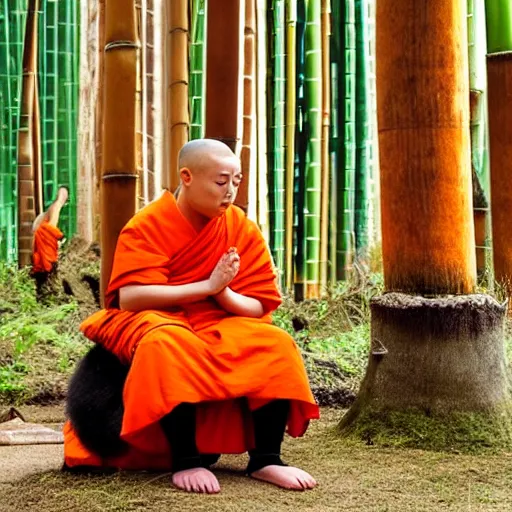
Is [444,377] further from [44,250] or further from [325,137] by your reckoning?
[44,250]

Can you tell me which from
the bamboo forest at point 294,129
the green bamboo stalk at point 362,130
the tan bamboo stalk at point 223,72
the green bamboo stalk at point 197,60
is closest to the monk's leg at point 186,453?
the tan bamboo stalk at point 223,72

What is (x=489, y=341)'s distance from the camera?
3535 mm

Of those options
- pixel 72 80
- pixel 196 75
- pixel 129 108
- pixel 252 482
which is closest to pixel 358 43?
pixel 196 75

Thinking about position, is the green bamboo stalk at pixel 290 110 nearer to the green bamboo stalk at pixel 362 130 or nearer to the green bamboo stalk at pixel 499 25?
the green bamboo stalk at pixel 362 130

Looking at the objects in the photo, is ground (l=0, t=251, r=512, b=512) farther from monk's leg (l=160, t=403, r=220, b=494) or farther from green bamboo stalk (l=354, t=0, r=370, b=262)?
green bamboo stalk (l=354, t=0, r=370, b=262)

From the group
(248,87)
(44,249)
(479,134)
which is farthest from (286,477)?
(44,249)

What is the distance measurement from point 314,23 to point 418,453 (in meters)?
6.73

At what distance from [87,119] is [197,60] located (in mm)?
1978

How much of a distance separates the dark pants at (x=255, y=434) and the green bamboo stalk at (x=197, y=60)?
271 inches

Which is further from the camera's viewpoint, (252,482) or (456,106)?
(456,106)

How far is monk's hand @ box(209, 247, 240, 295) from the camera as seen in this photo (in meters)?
2.91

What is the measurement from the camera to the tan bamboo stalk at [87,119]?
11.0 meters

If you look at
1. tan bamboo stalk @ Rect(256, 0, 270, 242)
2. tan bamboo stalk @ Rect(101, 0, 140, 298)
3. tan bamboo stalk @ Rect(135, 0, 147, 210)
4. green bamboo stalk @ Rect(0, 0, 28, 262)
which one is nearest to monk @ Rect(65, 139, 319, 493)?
tan bamboo stalk @ Rect(101, 0, 140, 298)

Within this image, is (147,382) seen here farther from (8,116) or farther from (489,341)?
(8,116)
